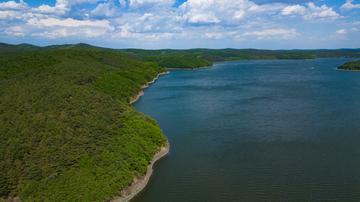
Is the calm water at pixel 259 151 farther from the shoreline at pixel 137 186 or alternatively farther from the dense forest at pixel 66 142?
the dense forest at pixel 66 142

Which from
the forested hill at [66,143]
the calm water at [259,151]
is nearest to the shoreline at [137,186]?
the forested hill at [66,143]

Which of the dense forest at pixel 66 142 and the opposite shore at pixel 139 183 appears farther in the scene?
the opposite shore at pixel 139 183

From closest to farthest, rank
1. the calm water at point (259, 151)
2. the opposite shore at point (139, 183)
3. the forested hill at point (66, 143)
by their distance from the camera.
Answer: the forested hill at point (66, 143) < the opposite shore at point (139, 183) < the calm water at point (259, 151)

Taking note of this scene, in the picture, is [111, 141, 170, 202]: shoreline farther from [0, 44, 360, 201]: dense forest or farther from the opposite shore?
[0, 44, 360, 201]: dense forest

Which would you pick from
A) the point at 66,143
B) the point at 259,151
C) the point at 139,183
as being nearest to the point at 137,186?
the point at 139,183

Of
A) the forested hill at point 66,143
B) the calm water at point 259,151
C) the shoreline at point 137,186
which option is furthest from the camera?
the calm water at point 259,151

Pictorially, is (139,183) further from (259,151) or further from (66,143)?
(259,151)
